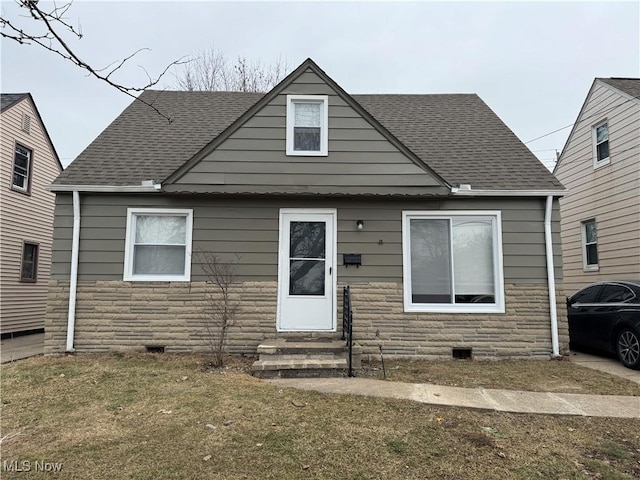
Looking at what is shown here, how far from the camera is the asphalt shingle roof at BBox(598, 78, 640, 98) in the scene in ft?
33.8

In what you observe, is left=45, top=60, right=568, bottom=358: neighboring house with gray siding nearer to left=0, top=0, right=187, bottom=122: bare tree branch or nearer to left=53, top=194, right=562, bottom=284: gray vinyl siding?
left=53, top=194, right=562, bottom=284: gray vinyl siding

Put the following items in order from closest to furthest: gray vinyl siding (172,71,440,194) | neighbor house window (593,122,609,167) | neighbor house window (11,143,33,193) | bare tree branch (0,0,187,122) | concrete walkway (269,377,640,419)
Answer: bare tree branch (0,0,187,122)
concrete walkway (269,377,640,419)
gray vinyl siding (172,71,440,194)
neighbor house window (593,122,609,167)
neighbor house window (11,143,33,193)

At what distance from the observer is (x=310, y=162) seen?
6.99m

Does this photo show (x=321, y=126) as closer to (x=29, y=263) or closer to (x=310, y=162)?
(x=310, y=162)

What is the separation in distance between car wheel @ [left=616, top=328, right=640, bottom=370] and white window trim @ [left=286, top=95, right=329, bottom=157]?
5.89 m

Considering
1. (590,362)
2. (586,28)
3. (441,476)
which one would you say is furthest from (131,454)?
(586,28)

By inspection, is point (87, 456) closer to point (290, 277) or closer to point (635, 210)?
point (290, 277)

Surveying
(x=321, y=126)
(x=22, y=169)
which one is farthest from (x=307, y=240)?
(x=22, y=169)

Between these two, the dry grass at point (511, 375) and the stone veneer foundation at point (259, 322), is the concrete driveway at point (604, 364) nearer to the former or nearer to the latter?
the dry grass at point (511, 375)

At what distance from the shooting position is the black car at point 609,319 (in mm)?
6254

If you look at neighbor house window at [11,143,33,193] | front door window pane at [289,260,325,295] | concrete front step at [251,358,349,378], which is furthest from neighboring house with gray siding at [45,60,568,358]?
neighbor house window at [11,143,33,193]

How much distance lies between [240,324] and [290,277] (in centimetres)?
121

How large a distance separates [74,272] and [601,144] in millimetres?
13682

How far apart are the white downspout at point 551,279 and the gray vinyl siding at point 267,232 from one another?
8 centimetres
